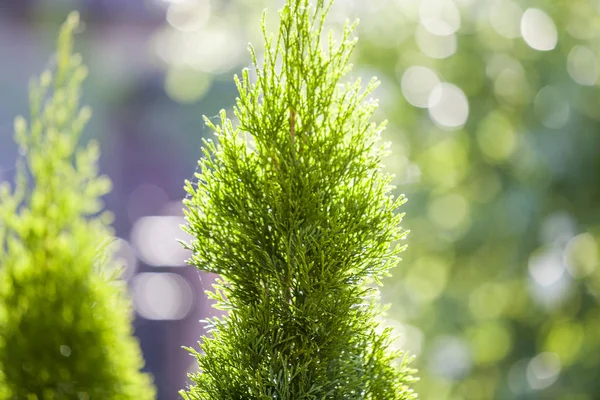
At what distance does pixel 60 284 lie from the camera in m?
1.13

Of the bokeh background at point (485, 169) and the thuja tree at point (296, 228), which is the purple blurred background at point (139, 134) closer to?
the bokeh background at point (485, 169)

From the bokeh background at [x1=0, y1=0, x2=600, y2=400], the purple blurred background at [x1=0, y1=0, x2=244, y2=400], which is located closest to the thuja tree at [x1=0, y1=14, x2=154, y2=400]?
the bokeh background at [x1=0, y1=0, x2=600, y2=400]

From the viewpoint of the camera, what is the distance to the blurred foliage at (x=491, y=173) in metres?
2.15

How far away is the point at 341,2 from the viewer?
2363mm

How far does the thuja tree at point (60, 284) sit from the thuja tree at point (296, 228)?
1.37 feet

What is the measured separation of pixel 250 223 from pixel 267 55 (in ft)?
0.62

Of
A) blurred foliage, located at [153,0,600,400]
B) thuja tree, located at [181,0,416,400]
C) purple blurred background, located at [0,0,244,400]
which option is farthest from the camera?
purple blurred background, located at [0,0,244,400]

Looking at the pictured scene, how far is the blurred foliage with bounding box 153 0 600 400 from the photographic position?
2.15 meters

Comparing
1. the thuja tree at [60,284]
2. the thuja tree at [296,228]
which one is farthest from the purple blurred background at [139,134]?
the thuja tree at [296,228]

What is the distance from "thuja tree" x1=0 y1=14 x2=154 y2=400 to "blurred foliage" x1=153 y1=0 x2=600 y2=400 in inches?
49.5

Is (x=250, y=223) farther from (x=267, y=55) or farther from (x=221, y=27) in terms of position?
(x=221, y=27)

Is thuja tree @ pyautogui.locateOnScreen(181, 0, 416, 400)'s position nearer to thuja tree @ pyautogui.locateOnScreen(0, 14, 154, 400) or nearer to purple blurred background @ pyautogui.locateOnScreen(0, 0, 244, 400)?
thuja tree @ pyautogui.locateOnScreen(0, 14, 154, 400)

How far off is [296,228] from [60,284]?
59cm

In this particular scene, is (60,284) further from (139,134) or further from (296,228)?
(139,134)
